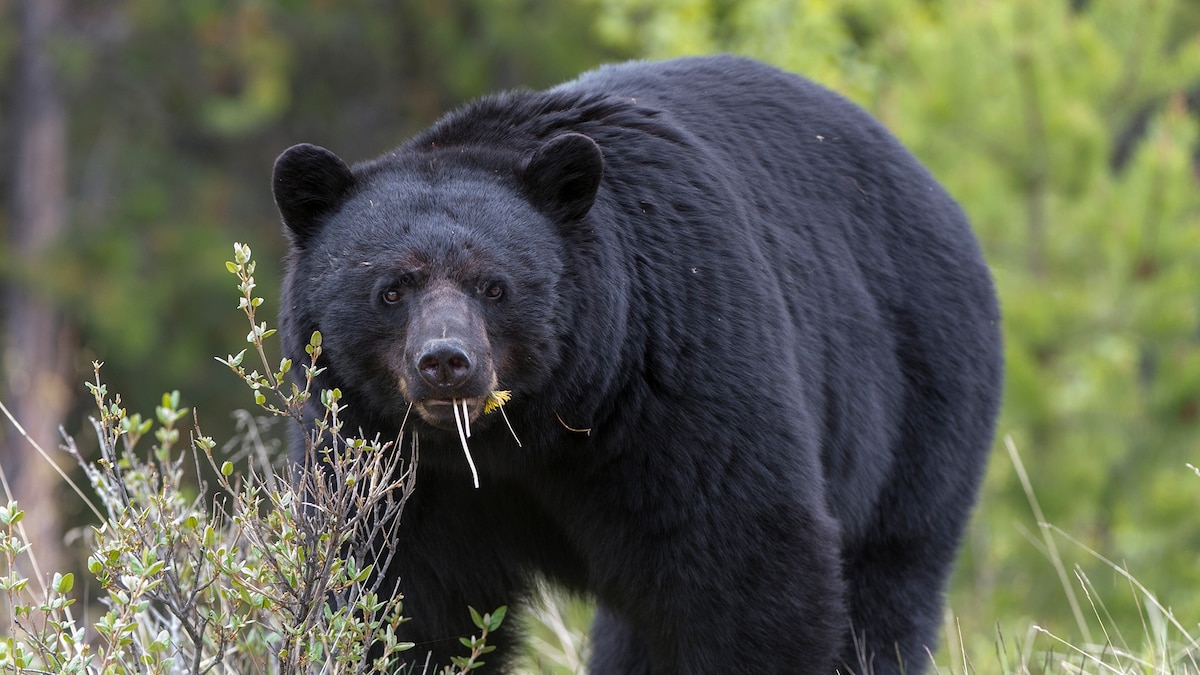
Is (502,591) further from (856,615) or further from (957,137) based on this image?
(957,137)

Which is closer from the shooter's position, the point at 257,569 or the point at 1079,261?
the point at 257,569

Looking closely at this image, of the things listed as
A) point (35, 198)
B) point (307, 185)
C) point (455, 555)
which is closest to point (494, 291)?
point (307, 185)

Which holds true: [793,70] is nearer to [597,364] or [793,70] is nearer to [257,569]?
[597,364]

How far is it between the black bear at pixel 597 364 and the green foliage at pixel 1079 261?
5759mm

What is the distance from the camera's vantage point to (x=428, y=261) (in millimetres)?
3467

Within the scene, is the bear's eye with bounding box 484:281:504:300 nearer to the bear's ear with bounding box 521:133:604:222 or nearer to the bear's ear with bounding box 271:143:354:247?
the bear's ear with bounding box 521:133:604:222

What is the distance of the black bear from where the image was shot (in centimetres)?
350

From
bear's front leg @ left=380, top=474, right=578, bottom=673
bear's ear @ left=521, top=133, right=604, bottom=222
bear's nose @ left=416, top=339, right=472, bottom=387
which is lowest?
bear's front leg @ left=380, top=474, right=578, bottom=673

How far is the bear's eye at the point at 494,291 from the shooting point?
3.49 m

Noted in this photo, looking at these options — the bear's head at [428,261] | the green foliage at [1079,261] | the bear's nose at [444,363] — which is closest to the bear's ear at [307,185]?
the bear's head at [428,261]

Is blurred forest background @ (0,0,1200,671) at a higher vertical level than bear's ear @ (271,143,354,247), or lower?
lower

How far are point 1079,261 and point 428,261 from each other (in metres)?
7.42

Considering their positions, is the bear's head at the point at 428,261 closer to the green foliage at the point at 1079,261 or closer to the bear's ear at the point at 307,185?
the bear's ear at the point at 307,185

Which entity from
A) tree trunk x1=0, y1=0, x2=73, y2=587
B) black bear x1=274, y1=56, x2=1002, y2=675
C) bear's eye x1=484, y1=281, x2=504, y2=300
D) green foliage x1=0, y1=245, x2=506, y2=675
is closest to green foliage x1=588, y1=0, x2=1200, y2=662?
black bear x1=274, y1=56, x2=1002, y2=675
